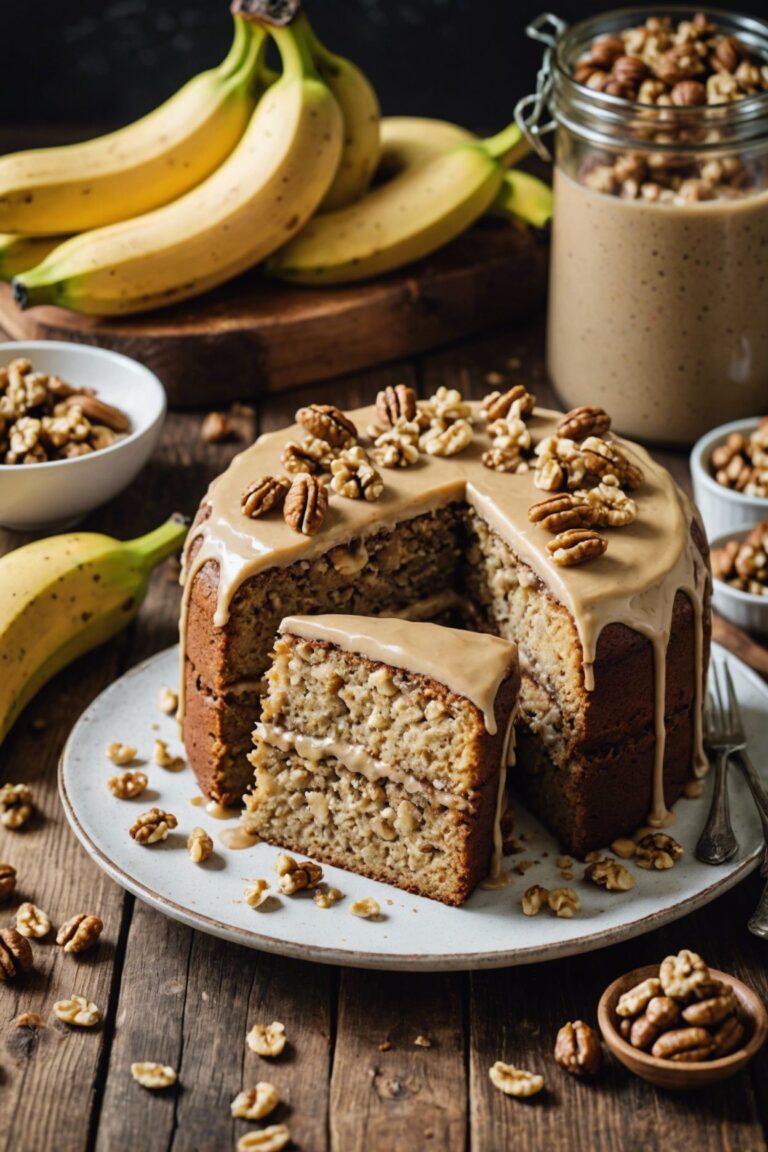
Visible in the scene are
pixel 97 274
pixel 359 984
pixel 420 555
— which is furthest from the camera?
pixel 97 274

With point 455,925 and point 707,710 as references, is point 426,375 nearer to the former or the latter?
point 707,710

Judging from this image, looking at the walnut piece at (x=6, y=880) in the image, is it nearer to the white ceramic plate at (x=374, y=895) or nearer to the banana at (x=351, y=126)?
the white ceramic plate at (x=374, y=895)

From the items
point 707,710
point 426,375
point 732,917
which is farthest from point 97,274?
Result: point 732,917

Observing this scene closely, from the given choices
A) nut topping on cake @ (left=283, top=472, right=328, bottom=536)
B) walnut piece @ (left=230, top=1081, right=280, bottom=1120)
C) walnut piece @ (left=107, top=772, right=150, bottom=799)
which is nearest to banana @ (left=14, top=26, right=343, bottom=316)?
nut topping on cake @ (left=283, top=472, right=328, bottom=536)

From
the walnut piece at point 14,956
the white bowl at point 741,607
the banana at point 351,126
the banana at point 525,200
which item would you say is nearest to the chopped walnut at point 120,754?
the walnut piece at point 14,956

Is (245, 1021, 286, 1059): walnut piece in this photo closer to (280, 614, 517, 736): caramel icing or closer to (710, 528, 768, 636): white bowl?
(280, 614, 517, 736): caramel icing

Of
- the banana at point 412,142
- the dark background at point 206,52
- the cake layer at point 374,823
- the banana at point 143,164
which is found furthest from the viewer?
the dark background at point 206,52
